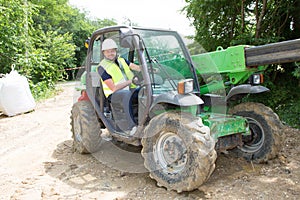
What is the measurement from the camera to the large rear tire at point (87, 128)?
4523 mm

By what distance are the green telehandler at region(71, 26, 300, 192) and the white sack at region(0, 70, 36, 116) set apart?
173 inches

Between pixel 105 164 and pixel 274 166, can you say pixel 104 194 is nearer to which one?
pixel 105 164

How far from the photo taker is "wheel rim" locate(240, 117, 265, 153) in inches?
160

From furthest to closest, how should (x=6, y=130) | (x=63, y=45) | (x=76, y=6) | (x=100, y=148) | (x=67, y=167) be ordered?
(x=76, y=6) < (x=63, y=45) < (x=6, y=130) < (x=100, y=148) < (x=67, y=167)

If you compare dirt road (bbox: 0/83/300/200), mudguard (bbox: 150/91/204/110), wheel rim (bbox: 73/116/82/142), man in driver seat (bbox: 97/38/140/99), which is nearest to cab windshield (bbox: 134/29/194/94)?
man in driver seat (bbox: 97/38/140/99)

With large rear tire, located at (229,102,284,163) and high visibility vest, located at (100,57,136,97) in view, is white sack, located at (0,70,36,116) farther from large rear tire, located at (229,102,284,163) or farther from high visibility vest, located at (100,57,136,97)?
large rear tire, located at (229,102,284,163)

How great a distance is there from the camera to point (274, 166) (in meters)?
3.88

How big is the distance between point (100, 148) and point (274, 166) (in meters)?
2.62

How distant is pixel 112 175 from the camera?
397 centimetres

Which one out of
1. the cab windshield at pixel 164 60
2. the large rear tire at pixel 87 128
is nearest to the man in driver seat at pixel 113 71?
the cab windshield at pixel 164 60

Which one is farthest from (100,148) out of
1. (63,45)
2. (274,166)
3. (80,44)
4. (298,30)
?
(80,44)

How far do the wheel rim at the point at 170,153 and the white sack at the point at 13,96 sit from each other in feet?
20.3

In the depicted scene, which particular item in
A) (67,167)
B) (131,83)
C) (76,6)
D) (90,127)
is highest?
(76,6)

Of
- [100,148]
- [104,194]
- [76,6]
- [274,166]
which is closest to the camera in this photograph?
[104,194]
